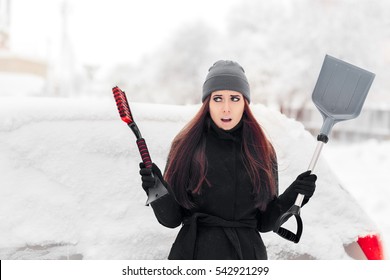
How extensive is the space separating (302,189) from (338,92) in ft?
1.36

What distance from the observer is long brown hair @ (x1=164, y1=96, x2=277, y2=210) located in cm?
156

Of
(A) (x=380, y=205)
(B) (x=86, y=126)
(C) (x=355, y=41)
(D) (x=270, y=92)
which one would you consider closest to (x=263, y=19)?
(D) (x=270, y=92)

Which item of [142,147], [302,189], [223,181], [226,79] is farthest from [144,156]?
[302,189]

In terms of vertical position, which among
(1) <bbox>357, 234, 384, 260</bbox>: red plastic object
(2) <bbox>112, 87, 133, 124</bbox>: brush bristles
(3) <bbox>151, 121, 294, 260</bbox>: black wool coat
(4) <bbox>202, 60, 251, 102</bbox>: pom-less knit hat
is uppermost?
(4) <bbox>202, 60, 251, 102</bbox>: pom-less knit hat

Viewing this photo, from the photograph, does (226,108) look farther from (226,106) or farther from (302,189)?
(302,189)

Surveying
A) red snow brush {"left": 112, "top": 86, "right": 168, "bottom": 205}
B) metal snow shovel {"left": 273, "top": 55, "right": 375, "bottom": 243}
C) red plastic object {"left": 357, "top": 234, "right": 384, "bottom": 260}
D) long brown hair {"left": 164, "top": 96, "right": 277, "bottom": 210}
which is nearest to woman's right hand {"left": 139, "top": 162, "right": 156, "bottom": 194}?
red snow brush {"left": 112, "top": 86, "right": 168, "bottom": 205}

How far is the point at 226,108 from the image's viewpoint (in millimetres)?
1548

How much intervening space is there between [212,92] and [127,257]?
28.7 inches

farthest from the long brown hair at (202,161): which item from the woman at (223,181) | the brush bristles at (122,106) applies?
the brush bristles at (122,106)

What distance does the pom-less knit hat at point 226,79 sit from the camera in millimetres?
1572

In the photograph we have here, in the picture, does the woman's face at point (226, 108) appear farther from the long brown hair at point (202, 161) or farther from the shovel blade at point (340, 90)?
the shovel blade at point (340, 90)

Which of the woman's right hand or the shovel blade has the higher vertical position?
the shovel blade

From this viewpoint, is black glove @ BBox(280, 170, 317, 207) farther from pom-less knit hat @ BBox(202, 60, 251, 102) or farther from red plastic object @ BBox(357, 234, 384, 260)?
red plastic object @ BBox(357, 234, 384, 260)

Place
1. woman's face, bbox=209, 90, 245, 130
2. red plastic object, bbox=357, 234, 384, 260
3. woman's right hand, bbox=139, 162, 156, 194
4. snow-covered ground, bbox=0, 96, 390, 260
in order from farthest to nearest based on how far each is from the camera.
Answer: red plastic object, bbox=357, 234, 384, 260 → snow-covered ground, bbox=0, 96, 390, 260 → woman's face, bbox=209, 90, 245, 130 → woman's right hand, bbox=139, 162, 156, 194
